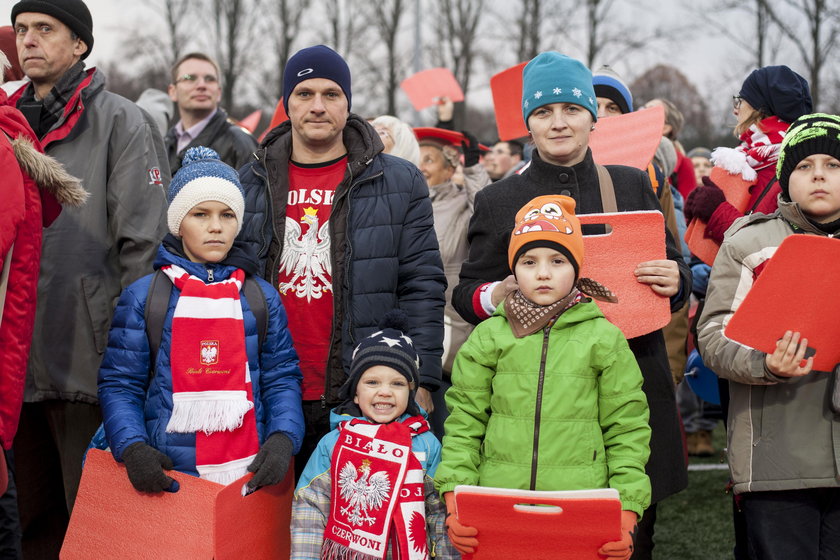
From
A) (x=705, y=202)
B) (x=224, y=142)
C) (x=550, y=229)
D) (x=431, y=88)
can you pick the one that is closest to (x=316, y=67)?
(x=550, y=229)

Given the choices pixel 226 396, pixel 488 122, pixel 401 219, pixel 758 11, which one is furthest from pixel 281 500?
pixel 488 122

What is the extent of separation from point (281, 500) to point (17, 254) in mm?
1259

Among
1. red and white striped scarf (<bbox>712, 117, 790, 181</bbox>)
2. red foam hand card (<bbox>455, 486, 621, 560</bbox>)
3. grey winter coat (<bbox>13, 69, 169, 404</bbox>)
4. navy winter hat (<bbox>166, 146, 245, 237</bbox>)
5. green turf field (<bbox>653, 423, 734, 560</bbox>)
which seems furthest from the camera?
green turf field (<bbox>653, 423, 734, 560</bbox>)

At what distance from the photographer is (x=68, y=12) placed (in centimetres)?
392

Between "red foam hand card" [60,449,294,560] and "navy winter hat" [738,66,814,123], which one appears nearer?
"red foam hand card" [60,449,294,560]

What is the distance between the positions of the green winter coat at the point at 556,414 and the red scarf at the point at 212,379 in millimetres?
756

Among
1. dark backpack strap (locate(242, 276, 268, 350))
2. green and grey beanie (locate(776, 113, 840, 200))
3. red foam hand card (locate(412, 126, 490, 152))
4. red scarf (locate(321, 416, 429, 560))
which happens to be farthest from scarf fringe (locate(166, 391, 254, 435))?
red foam hand card (locate(412, 126, 490, 152))

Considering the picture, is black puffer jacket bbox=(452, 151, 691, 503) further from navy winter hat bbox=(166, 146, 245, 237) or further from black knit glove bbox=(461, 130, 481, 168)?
black knit glove bbox=(461, 130, 481, 168)

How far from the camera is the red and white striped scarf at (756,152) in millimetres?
4316

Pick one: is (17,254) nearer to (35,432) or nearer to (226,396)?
(226,396)

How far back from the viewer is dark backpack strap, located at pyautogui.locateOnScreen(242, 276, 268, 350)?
333cm

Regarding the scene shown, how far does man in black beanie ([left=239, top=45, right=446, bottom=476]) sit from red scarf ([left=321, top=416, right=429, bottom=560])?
0.31 m

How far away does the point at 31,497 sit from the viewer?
4059 mm

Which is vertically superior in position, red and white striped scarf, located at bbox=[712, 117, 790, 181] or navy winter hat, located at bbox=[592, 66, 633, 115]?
navy winter hat, located at bbox=[592, 66, 633, 115]
